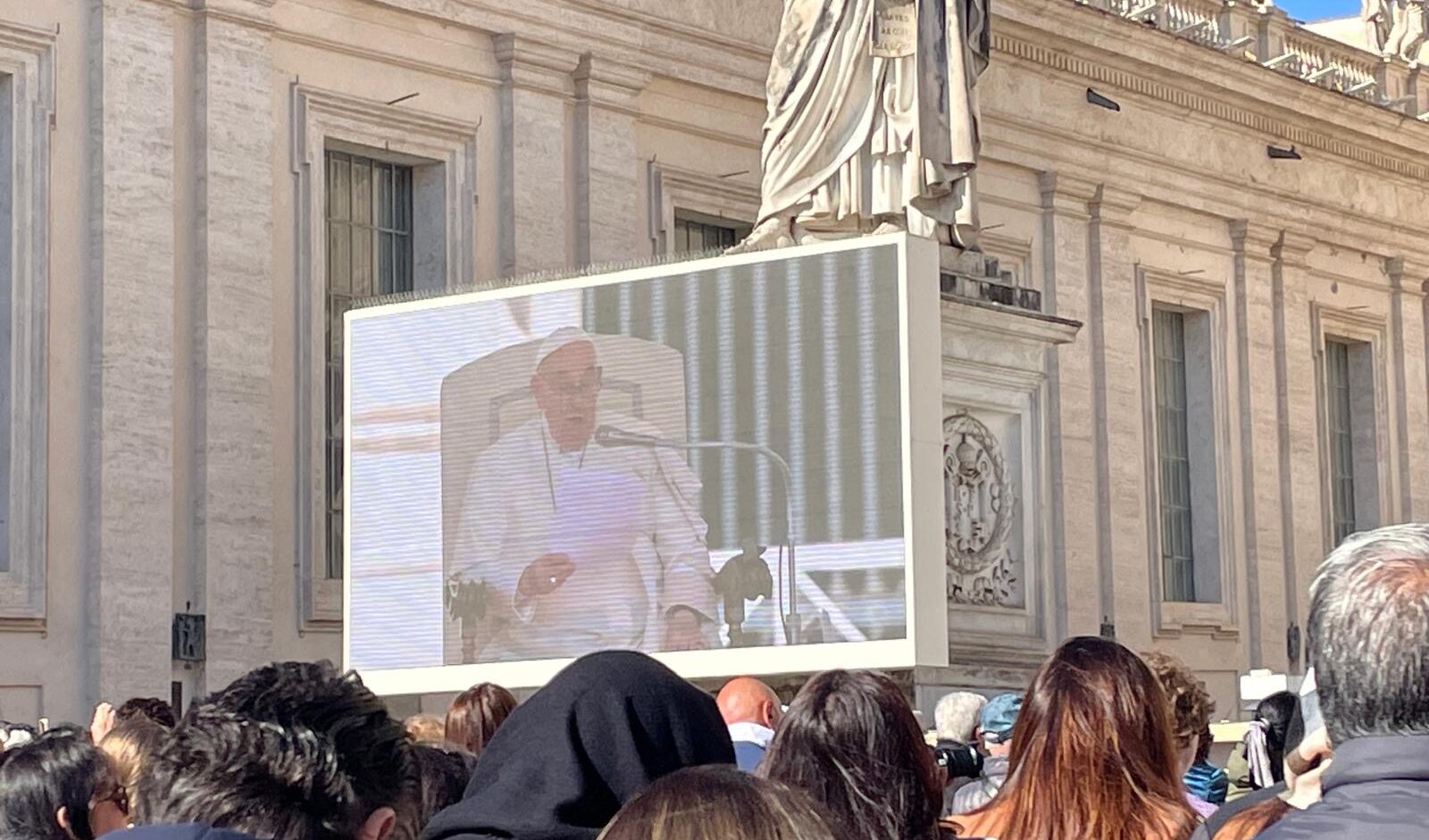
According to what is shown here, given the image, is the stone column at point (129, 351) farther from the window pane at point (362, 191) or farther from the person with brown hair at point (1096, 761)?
the person with brown hair at point (1096, 761)

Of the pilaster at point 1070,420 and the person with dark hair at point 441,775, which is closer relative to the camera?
the person with dark hair at point 441,775

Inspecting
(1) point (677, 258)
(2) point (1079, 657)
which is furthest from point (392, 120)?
(2) point (1079, 657)

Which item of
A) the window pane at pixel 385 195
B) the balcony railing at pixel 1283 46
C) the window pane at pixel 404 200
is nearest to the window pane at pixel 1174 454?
the balcony railing at pixel 1283 46

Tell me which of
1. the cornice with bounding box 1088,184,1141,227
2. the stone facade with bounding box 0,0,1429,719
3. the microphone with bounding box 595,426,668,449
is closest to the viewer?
the microphone with bounding box 595,426,668,449

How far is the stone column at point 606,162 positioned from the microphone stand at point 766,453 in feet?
23.0

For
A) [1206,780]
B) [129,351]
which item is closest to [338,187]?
[129,351]

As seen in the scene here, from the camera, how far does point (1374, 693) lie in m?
2.65

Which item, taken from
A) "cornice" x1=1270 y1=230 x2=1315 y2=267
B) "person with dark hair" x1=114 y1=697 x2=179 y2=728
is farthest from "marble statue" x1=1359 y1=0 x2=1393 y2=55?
"person with dark hair" x1=114 y1=697 x2=179 y2=728

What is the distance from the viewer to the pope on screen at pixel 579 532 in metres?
11.7

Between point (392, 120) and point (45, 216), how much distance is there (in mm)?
2908

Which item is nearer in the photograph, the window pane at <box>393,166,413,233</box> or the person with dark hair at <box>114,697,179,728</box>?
the person with dark hair at <box>114,697,179,728</box>

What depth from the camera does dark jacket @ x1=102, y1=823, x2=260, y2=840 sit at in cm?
286

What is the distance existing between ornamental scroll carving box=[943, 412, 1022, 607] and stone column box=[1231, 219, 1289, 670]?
1316cm

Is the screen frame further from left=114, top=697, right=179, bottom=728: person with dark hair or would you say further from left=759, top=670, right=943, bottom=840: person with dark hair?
left=759, top=670, right=943, bottom=840: person with dark hair
